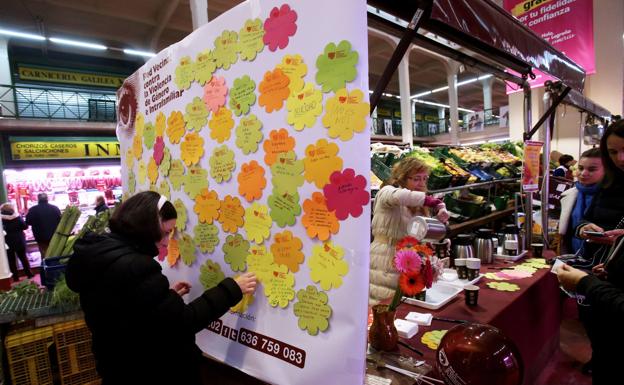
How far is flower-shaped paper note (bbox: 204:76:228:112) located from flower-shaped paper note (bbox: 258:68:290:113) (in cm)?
21

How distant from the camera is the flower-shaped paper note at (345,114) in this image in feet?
2.90

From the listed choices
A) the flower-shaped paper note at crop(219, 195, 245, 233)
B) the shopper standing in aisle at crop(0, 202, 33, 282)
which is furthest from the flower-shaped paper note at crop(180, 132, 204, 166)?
the shopper standing in aisle at crop(0, 202, 33, 282)

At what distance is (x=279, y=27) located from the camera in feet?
3.49

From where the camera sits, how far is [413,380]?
1.23 metres

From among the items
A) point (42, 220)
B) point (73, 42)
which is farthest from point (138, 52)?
point (42, 220)

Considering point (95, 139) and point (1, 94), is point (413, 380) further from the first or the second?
point (1, 94)

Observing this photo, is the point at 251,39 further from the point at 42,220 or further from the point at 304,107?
the point at 42,220

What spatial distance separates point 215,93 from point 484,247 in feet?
8.54

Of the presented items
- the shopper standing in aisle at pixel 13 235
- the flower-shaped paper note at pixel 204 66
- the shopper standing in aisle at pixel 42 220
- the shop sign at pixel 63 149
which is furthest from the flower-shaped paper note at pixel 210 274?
the shop sign at pixel 63 149

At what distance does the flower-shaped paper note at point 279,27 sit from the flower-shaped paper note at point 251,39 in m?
0.03

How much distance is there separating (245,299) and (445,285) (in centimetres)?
155

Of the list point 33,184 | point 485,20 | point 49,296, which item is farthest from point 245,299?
point 33,184

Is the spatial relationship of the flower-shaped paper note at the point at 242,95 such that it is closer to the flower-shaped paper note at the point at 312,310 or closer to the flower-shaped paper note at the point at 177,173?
the flower-shaped paper note at the point at 177,173

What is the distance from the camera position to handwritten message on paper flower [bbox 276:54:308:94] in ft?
3.31
